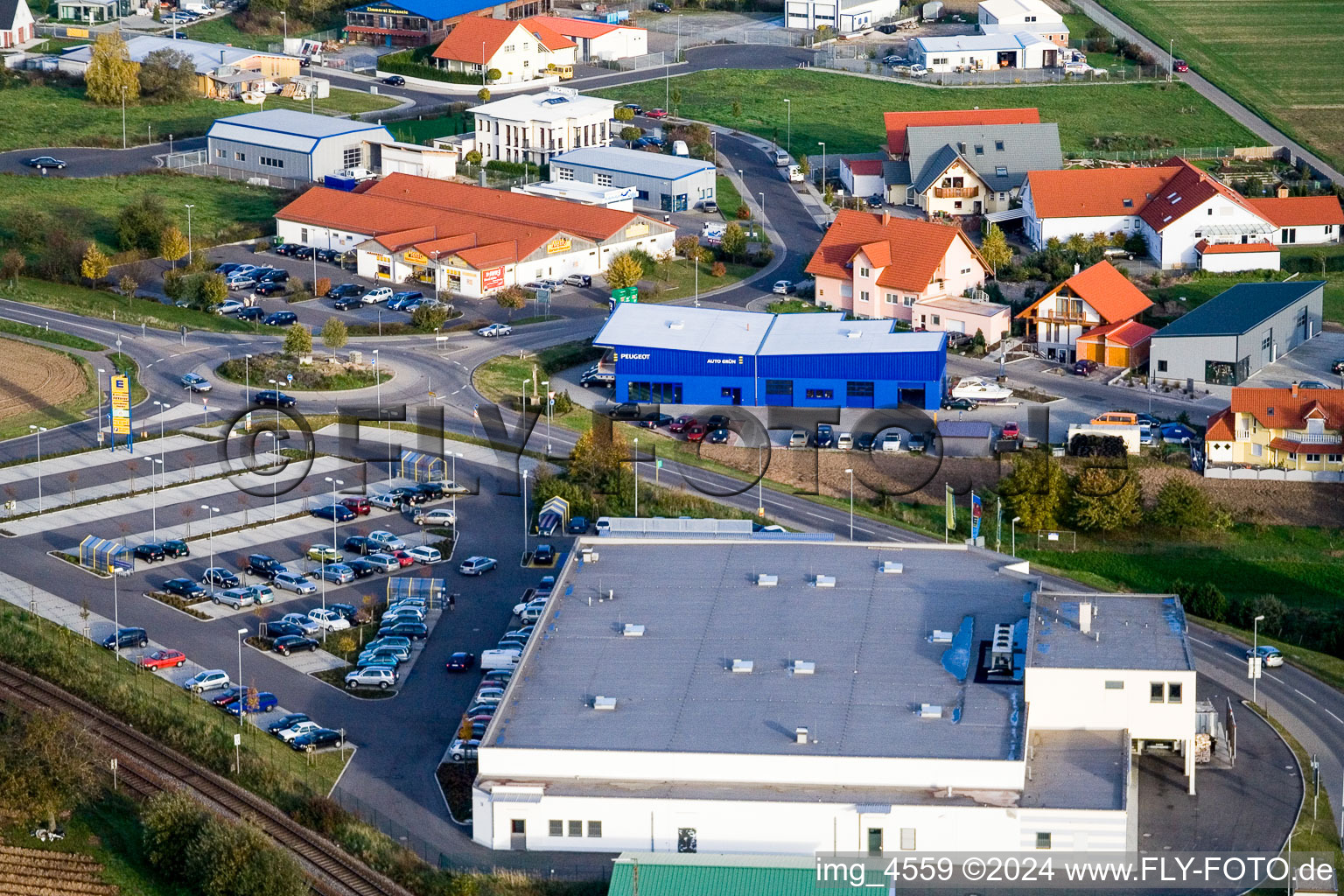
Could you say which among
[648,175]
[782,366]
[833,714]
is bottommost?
[833,714]

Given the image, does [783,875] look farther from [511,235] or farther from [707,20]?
[707,20]

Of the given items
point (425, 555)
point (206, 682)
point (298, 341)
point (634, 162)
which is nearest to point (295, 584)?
point (425, 555)

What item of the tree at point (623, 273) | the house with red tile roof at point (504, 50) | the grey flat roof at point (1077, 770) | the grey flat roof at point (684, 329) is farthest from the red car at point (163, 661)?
the house with red tile roof at point (504, 50)

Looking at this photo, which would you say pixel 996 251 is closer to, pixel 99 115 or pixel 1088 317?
pixel 1088 317

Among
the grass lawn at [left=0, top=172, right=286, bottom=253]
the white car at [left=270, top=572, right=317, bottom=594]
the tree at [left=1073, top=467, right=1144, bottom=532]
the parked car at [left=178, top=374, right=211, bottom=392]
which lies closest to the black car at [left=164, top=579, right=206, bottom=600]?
the white car at [left=270, top=572, right=317, bottom=594]

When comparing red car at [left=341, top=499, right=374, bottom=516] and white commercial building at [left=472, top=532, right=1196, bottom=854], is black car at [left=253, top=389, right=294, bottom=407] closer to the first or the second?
red car at [left=341, top=499, right=374, bottom=516]

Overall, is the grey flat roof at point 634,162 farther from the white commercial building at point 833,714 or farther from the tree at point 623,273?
the white commercial building at point 833,714

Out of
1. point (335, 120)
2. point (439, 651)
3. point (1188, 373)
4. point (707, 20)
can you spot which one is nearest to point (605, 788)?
point (439, 651)
